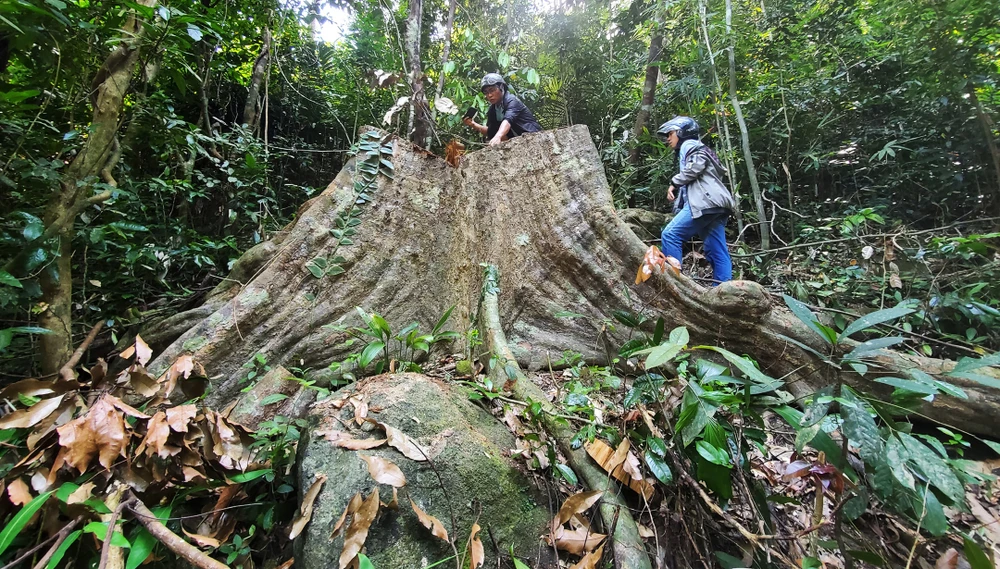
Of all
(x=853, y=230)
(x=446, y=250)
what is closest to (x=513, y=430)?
(x=446, y=250)

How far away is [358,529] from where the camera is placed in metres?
1.46

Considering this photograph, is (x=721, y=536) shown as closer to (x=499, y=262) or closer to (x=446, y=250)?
(x=499, y=262)

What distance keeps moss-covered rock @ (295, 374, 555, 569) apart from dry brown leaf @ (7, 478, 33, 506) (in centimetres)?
84

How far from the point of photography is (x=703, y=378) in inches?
67.6

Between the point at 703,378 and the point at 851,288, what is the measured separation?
324cm

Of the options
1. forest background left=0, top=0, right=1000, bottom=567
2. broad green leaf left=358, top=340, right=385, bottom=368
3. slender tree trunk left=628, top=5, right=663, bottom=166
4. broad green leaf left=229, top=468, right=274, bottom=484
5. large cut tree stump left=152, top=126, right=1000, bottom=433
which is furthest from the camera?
slender tree trunk left=628, top=5, right=663, bottom=166

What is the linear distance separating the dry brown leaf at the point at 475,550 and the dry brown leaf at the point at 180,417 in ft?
3.86

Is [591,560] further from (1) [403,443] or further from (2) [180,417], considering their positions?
(2) [180,417]

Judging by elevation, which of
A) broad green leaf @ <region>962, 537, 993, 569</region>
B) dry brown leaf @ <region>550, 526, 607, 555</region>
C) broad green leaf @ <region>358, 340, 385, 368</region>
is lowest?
dry brown leaf @ <region>550, 526, 607, 555</region>

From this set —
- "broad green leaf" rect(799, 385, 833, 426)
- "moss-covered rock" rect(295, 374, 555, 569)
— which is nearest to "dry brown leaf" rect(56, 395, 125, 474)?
"moss-covered rock" rect(295, 374, 555, 569)

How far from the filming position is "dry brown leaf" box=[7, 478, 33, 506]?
1.37 m

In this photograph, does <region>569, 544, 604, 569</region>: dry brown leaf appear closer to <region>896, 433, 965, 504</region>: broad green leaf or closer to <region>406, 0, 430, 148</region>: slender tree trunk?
<region>896, 433, 965, 504</region>: broad green leaf

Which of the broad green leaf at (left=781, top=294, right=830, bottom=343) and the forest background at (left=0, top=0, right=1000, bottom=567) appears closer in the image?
the broad green leaf at (left=781, top=294, right=830, bottom=343)

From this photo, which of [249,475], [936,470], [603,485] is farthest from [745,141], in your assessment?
[249,475]
